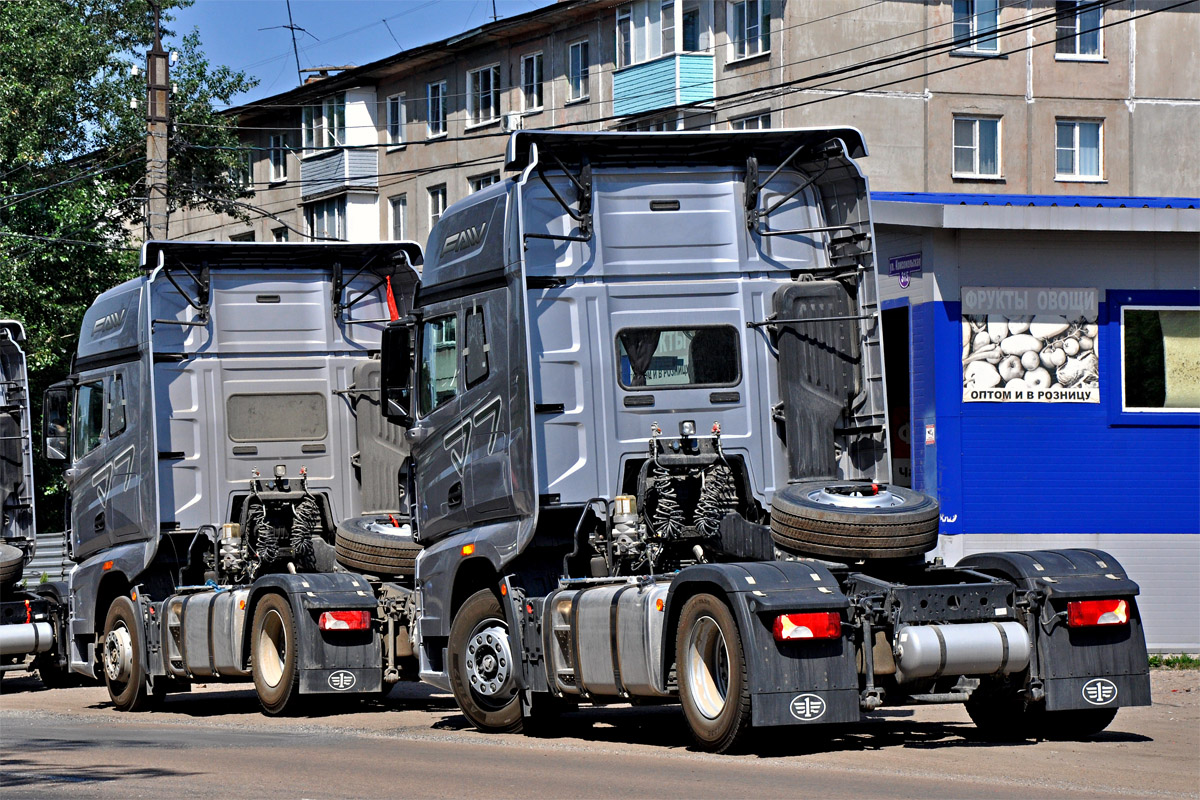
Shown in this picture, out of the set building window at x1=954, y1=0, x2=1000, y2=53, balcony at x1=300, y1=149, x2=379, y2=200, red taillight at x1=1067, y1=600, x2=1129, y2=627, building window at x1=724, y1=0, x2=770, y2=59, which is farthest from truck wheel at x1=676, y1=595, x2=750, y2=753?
balcony at x1=300, y1=149, x2=379, y2=200

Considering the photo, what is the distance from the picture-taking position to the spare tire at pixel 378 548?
51.4ft

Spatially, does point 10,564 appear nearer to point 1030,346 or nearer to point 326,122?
point 1030,346

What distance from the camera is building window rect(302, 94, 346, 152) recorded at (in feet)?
188

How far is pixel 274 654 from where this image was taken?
15.4 m

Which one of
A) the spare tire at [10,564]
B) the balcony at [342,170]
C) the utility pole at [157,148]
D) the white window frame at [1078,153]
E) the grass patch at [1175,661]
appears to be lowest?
the grass patch at [1175,661]

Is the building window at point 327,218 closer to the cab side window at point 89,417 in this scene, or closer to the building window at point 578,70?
the building window at point 578,70

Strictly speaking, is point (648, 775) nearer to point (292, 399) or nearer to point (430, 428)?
point (430, 428)

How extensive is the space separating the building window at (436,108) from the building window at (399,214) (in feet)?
7.74

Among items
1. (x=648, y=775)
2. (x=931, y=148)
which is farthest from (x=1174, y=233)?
(x=931, y=148)

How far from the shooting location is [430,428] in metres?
14.1

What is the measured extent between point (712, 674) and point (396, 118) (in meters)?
46.8

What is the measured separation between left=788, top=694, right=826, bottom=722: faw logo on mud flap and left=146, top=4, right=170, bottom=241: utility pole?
1775 cm

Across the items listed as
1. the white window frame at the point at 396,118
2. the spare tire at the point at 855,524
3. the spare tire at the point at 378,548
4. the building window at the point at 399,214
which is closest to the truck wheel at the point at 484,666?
the spare tire at the point at 378,548

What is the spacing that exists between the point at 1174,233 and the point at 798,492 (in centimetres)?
994
